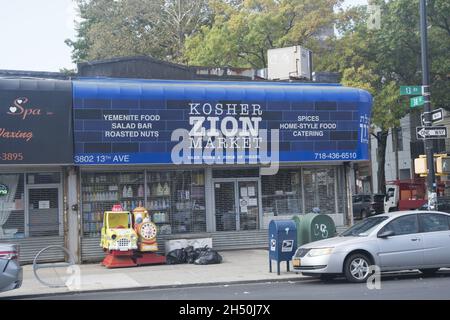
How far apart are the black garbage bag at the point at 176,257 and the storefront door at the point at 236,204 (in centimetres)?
264

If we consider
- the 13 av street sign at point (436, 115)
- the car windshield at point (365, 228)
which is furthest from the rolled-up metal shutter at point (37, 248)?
the 13 av street sign at point (436, 115)

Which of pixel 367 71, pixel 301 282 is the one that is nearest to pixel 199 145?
pixel 301 282

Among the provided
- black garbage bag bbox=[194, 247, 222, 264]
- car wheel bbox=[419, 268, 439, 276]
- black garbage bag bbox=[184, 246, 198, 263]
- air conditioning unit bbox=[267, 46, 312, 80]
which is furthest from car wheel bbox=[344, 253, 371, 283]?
air conditioning unit bbox=[267, 46, 312, 80]

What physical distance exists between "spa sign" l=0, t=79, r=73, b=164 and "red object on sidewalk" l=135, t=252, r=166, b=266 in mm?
3369

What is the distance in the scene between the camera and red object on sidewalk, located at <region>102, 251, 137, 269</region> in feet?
53.4

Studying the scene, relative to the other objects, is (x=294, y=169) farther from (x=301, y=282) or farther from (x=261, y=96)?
(x=301, y=282)

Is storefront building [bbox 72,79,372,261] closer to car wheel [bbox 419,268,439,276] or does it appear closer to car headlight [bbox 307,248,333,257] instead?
car headlight [bbox 307,248,333,257]

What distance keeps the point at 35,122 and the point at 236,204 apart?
687cm

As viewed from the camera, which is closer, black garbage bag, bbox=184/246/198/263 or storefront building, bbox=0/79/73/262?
storefront building, bbox=0/79/73/262

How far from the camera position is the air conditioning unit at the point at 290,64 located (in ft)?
71.6

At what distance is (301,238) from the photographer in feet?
48.8

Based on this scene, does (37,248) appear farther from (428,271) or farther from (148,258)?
(428,271)

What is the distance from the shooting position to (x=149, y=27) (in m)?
41.2

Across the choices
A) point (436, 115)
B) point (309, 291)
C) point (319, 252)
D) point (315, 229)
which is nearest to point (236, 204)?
point (315, 229)
